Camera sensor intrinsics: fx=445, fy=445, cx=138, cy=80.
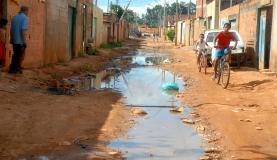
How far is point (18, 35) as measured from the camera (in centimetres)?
1162

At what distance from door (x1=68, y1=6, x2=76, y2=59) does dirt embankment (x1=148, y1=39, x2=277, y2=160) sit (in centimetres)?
825

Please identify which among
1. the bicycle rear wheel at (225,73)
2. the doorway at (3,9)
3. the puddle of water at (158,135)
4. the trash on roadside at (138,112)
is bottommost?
the puddle of water at (158,135)

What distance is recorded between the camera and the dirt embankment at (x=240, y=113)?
234 inches

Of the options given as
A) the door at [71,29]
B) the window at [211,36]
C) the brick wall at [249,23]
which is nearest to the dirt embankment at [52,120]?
the brick wall at [249,23]

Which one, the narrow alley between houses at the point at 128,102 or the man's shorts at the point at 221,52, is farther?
the man's shorts at the point at 221,52

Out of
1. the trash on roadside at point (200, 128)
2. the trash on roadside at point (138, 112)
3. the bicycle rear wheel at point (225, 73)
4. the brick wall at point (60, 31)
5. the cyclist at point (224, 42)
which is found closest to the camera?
the trash on roadside at point (200, 128)

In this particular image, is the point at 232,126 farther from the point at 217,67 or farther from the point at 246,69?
the point at 246,69

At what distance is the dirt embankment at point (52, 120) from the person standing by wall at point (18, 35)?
0.50m

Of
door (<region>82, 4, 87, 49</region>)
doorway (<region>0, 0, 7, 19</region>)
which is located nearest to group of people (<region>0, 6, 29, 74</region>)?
doorway (<region>0, 0, 7, 19</region>)

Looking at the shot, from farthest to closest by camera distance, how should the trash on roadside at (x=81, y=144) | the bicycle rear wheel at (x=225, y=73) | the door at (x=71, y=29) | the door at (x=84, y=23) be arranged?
the door at (x=84, y=23) → the door at (x=71, y=29) → the bicycle rear wheel at (x=225, y=73) → the trash on roadside at (x=81, y=144)

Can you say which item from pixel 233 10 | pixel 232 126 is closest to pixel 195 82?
pixel 232 126

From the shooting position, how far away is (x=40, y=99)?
29.7 feet

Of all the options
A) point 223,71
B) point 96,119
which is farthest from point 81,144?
point 223,71

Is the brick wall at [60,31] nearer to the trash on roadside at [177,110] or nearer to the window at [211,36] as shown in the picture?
the window at [211,36]
